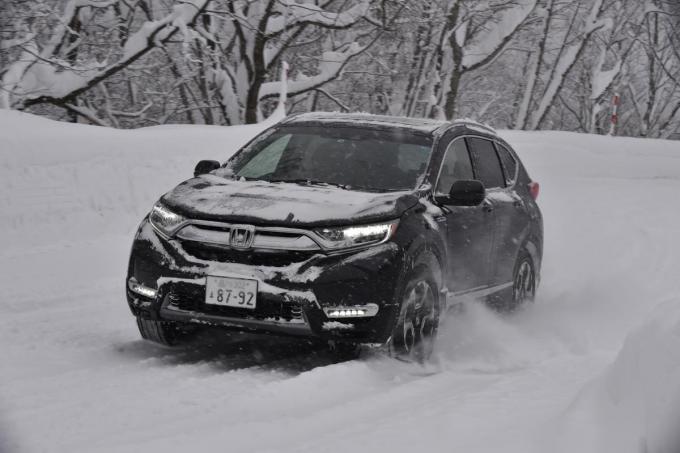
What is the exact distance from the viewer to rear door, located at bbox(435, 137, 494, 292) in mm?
7094

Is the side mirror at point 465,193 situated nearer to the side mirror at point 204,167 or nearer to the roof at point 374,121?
the roof at point 374,121

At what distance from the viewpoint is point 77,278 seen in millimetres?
9273

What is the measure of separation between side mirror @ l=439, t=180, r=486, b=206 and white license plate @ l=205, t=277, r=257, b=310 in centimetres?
163

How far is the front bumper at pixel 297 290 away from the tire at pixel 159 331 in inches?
18.5

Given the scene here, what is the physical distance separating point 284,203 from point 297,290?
1.84 feet

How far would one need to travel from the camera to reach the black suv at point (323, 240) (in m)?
5.92

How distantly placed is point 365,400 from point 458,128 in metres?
2.94

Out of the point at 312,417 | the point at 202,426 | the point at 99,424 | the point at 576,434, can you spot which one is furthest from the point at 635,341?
the point at 99,424

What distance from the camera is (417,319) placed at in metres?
6.51

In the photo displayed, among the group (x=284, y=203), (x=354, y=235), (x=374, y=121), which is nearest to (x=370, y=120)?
(x=374, y=121)

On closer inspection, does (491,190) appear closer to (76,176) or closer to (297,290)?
(297,290)

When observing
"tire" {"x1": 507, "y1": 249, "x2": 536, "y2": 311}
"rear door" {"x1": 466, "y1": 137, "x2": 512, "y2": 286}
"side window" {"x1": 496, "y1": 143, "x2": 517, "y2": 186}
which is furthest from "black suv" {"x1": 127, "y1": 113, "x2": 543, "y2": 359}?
"side window" {"x1": 496, "y1": 143, "x2": 517, "y2": 186}

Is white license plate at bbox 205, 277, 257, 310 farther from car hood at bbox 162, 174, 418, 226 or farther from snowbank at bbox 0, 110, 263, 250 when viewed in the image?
snowbank at bbox 0, 110, 263, 250

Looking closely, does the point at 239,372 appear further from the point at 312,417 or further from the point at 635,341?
the point at 635,341
